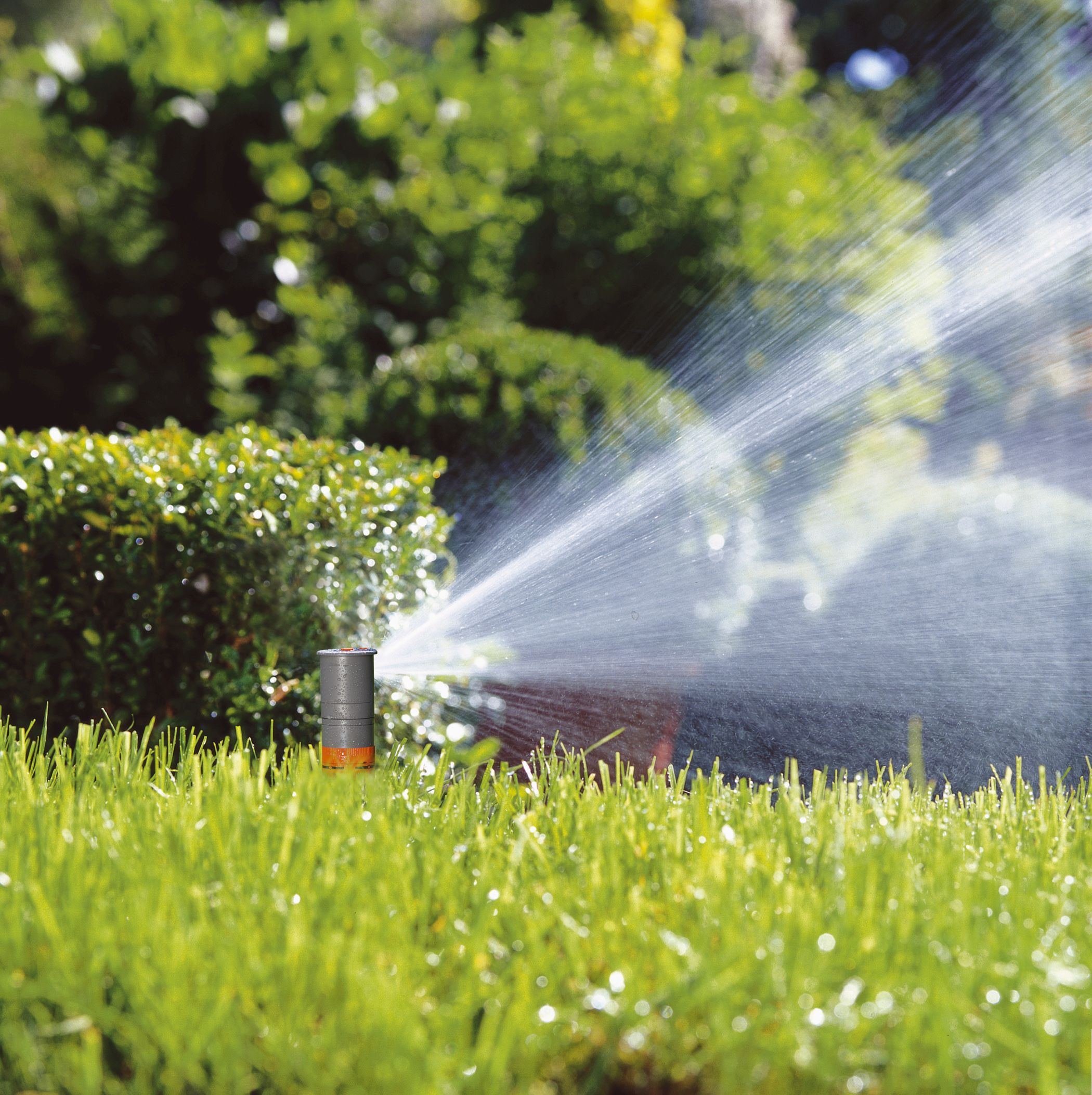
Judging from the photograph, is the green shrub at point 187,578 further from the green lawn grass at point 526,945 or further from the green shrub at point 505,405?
the green shrub at point 505,405

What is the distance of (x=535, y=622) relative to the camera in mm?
3992

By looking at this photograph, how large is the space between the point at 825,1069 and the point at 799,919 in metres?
0.34

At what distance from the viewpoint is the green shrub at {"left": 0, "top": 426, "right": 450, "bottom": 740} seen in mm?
3268

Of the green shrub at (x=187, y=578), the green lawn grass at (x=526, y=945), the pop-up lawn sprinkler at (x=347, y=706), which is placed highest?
the green shrub at (x=187, y=578)

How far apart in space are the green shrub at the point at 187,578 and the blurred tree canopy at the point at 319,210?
5.92 feet

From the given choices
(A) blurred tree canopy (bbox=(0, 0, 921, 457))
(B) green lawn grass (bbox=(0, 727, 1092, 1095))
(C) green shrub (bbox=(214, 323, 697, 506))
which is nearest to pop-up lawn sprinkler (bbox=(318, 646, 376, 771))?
(B) green lawn grass (bbox=(0, 727, 1092, 1095))

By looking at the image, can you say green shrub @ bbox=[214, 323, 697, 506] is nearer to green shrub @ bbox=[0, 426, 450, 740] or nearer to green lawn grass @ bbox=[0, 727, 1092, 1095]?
green shrub @ bbox=[0, 426, 450, 740]

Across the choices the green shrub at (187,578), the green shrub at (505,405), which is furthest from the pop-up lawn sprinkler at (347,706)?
the green shrub at (505,405)

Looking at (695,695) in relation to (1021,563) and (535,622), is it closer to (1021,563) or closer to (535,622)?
(535,622)

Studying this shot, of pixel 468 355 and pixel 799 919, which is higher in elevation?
pixel 468 355

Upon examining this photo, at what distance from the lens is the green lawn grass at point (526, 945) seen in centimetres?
154

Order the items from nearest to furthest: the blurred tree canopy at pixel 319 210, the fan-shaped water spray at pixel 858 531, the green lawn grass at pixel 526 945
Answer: the green lawn grass at pixel 526 945
the fan-shaped water spray at pixel 858 531
the blurred tree canopy at pixel 319 210

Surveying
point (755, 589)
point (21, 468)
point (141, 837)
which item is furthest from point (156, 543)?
point (755, 589)

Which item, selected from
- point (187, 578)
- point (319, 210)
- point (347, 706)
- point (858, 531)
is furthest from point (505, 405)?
point (858, 531)
